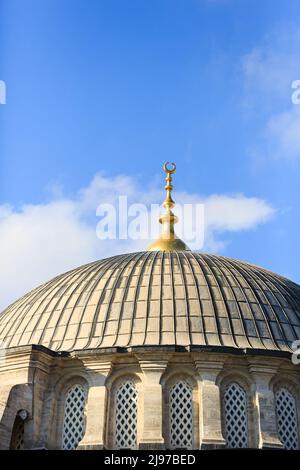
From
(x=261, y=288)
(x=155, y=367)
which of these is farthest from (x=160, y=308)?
(x=261, y=288)

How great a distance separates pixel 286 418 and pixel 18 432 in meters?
8.60

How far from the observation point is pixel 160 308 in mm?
26562

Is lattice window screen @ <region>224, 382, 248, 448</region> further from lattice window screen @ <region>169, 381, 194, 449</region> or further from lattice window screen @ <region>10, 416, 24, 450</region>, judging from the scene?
lattice window screen @ <region>10, 416, 24, 450</region>

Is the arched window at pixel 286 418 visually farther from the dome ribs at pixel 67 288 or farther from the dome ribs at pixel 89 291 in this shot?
the dome ribs at pixel 67 288

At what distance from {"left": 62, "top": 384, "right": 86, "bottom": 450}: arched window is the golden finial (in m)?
10.9

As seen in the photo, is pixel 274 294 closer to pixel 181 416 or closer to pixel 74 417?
pixel 181 416

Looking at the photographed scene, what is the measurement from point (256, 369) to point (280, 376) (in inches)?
40.5

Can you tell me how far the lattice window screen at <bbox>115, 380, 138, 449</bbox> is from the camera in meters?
24.2

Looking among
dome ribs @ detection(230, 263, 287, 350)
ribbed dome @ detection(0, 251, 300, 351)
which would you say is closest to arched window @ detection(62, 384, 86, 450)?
ribbed dome @ detection(0, 251, 300, 351)

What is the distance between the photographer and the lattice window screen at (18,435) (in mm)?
24688

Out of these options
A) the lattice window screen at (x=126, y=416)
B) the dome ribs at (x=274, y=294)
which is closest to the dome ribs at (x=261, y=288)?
the dome ribs at (x=274, y=294)

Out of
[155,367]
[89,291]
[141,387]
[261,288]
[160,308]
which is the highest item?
[261,288]

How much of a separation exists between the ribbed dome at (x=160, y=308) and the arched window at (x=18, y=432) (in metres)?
2.69
